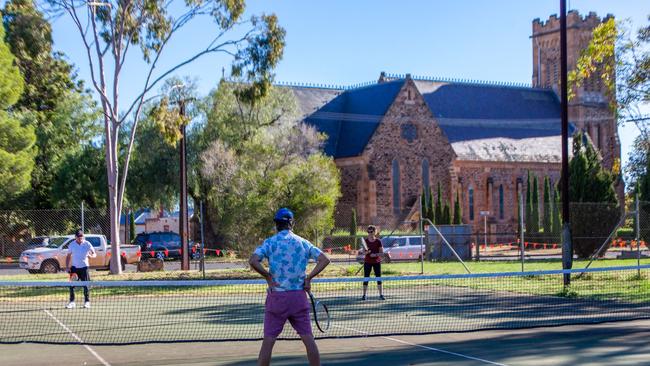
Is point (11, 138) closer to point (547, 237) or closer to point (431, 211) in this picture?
point (547, 237)

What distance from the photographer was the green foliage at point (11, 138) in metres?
32.4

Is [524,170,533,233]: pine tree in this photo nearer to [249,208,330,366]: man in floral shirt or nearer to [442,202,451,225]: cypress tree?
[442,202,451,225]: cypress tree

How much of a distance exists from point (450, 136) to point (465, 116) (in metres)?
3.39

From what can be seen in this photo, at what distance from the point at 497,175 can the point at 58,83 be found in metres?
34.8

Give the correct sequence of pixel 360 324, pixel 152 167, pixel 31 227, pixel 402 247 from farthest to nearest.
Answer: pixel 152 167
pixel 402 247
pixel 31 227
pixel 360 324

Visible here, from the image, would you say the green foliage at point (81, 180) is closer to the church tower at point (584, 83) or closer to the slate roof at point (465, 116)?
the slate roof at point (465, 116)

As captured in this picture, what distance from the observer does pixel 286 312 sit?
8.91 meters

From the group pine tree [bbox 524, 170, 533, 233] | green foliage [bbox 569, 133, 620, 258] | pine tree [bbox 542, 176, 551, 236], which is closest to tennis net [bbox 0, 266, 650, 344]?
green foliage [bbox 569, 133, 620, 258]

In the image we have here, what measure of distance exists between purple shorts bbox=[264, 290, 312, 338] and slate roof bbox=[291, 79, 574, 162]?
51.0 metres

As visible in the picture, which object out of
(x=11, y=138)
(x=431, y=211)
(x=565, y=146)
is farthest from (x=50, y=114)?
(x=565, y=146)

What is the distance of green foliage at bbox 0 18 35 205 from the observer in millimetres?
32438

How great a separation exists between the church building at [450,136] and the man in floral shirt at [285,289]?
4912cm

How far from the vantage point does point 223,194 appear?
37.0m

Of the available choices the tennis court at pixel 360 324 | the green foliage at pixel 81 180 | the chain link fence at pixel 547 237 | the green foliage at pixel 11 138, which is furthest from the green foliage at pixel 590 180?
the green foliage at pixel 11 138
